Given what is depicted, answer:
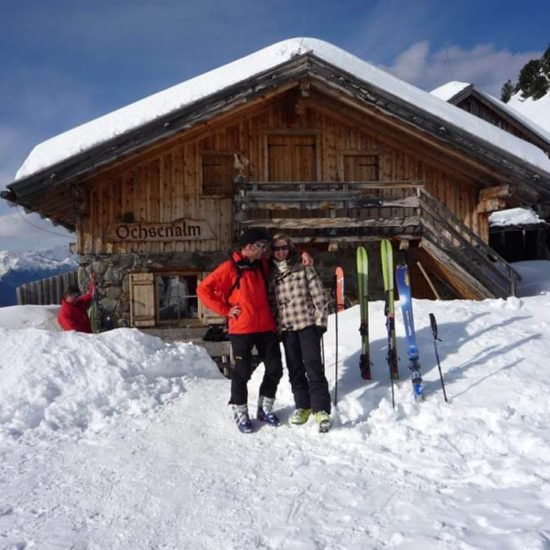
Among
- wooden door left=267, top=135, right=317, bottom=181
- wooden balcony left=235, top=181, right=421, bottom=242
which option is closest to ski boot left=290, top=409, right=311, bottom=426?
wooden balcony left=235, top=181, right=421, bottom=242

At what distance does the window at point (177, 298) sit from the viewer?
11.7 metres

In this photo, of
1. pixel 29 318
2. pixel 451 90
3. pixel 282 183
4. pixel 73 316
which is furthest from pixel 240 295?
pixel 451 90

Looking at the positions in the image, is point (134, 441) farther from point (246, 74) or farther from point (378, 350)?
point (246, 74)

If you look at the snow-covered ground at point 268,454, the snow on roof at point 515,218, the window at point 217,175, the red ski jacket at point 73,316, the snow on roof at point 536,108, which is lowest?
the snow-covered ground at point 268,454

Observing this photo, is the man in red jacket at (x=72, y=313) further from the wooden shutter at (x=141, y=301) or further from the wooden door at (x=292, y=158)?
the wooden door at (x=292, y=158)

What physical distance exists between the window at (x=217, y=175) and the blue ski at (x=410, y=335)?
6.67 metres

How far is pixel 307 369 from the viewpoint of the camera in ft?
14.7

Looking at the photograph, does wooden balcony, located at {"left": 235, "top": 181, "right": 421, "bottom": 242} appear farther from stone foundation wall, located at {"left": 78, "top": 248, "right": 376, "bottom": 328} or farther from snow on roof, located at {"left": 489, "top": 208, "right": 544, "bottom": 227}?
snow on roof, located at {"left": 489, "top": 208, "right": 544, "bottom": 227}

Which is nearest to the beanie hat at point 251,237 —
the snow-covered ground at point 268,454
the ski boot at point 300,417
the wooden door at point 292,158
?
the ski boot at point 300,417

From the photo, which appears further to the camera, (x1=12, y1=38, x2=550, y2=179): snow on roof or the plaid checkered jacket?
(x1=12, y1=38, x2=550, y2=179): snow on roof

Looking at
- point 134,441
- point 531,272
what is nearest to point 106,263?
point 134,441

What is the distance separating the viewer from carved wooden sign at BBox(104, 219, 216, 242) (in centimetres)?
1098

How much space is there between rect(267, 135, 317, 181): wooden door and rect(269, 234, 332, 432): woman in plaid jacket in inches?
290

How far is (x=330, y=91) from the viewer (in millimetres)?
10906
